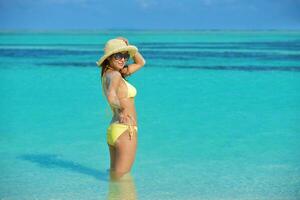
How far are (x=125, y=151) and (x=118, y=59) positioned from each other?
0.66 m

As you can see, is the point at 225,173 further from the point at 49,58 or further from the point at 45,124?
the point at 49,58

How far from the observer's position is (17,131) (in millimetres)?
8695

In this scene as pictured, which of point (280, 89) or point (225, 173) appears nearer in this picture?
point (225, 173)

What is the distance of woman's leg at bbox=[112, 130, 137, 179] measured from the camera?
197 inches

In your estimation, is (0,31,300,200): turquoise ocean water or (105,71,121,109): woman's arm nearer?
(105,71,121,109): woman's arm

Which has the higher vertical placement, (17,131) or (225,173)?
(17,131)

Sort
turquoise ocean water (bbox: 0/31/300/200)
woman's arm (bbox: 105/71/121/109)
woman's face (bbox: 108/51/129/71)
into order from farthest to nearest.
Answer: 1. turquoise ocean water (bbox: 0/31/300/200)
2. woman's face (bbox: 108/51/129/71)
3. woman's arm (bbox: 105/71/121/109)

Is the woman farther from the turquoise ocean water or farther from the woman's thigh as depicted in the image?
the turquoise ocean water

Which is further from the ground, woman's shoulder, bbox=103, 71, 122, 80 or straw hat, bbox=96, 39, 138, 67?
straw hat, bbox=96, 39, 138, 67

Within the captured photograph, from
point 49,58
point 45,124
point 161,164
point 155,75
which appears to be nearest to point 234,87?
point 155,75

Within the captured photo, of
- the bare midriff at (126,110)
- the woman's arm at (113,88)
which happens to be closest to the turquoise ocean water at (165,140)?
the bare midriff at (126,110)

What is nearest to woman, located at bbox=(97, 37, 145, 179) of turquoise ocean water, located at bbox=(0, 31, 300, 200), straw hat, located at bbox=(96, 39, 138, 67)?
straw hat, located at bbox=(96, 39, 138, 67)

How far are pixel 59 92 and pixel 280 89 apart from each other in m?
4.60

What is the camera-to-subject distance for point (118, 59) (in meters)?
4.93
